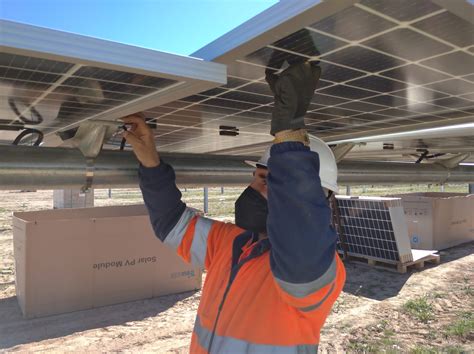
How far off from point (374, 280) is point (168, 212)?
6583 mm

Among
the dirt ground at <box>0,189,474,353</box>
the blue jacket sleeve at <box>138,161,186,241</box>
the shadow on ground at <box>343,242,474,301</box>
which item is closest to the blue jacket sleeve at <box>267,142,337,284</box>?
the blue jacket sleeve at <box>138,161,186,241</box>

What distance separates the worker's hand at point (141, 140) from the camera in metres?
2.25

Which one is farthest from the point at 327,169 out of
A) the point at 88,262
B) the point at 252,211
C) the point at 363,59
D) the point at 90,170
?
the point at 88,262

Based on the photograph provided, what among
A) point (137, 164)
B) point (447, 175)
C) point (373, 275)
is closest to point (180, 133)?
point (137, 164)

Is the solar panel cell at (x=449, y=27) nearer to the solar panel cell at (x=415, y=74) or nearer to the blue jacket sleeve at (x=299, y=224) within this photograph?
the solar panel cell at (x=415, y=74)

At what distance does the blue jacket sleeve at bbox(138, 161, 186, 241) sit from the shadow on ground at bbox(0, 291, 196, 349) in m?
3.93

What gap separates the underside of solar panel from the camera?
1.38m

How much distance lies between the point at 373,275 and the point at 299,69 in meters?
7.29

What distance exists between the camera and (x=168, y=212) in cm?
230

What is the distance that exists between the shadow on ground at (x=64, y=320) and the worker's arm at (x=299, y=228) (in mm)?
4945

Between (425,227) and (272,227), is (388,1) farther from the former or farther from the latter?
(425,227)

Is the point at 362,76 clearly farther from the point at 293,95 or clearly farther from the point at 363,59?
the point at 293,95

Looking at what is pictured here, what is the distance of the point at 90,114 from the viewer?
7.89ft

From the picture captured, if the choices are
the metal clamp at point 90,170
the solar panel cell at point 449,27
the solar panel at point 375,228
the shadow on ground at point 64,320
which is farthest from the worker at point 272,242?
the solar panel at point 375,228
